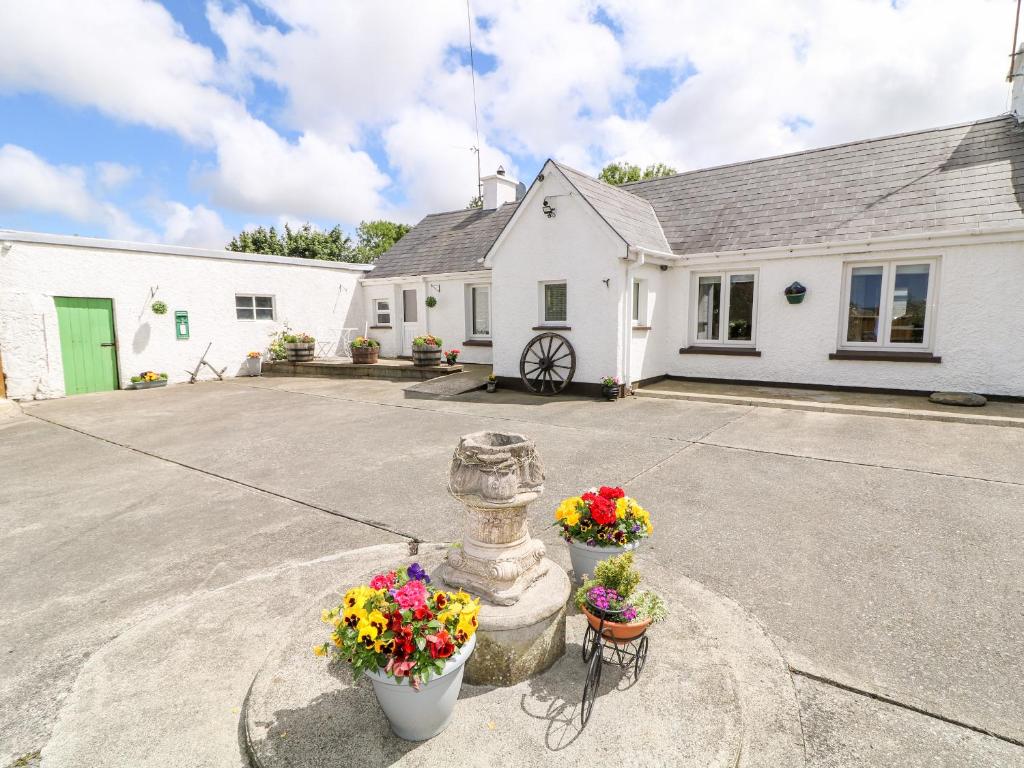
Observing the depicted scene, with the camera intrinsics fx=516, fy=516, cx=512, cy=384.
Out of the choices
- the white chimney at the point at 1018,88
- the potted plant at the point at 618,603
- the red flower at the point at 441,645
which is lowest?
the potted plant at the point at 618,603

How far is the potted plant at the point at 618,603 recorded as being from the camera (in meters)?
2.78

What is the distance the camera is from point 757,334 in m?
11.5

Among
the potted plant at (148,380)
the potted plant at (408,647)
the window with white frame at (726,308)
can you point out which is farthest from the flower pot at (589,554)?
the potted plant at (148,380)

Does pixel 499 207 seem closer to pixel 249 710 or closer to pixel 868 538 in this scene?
pixel 868 538

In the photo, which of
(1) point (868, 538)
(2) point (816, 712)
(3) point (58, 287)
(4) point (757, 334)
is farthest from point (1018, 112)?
(3) point (58, 287)

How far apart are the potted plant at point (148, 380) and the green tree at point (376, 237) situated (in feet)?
146

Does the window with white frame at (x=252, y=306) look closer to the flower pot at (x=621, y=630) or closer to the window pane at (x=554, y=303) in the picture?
the window pane at (x=554, y=303)

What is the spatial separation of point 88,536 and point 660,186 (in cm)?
1461

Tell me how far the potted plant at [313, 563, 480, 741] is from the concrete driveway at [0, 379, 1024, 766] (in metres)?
1.64

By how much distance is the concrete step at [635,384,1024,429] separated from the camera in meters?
8.02

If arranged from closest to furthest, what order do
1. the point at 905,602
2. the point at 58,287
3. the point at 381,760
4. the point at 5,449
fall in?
the point at 381,760, the point at 905,602, the point at 5,449, the point at 58,287

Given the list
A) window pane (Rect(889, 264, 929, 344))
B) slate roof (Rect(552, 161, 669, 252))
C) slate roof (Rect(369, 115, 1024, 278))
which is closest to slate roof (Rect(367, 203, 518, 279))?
slate roof (Rect(552, 161, 669, 252))

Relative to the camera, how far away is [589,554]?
349 cm

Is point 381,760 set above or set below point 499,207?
below
